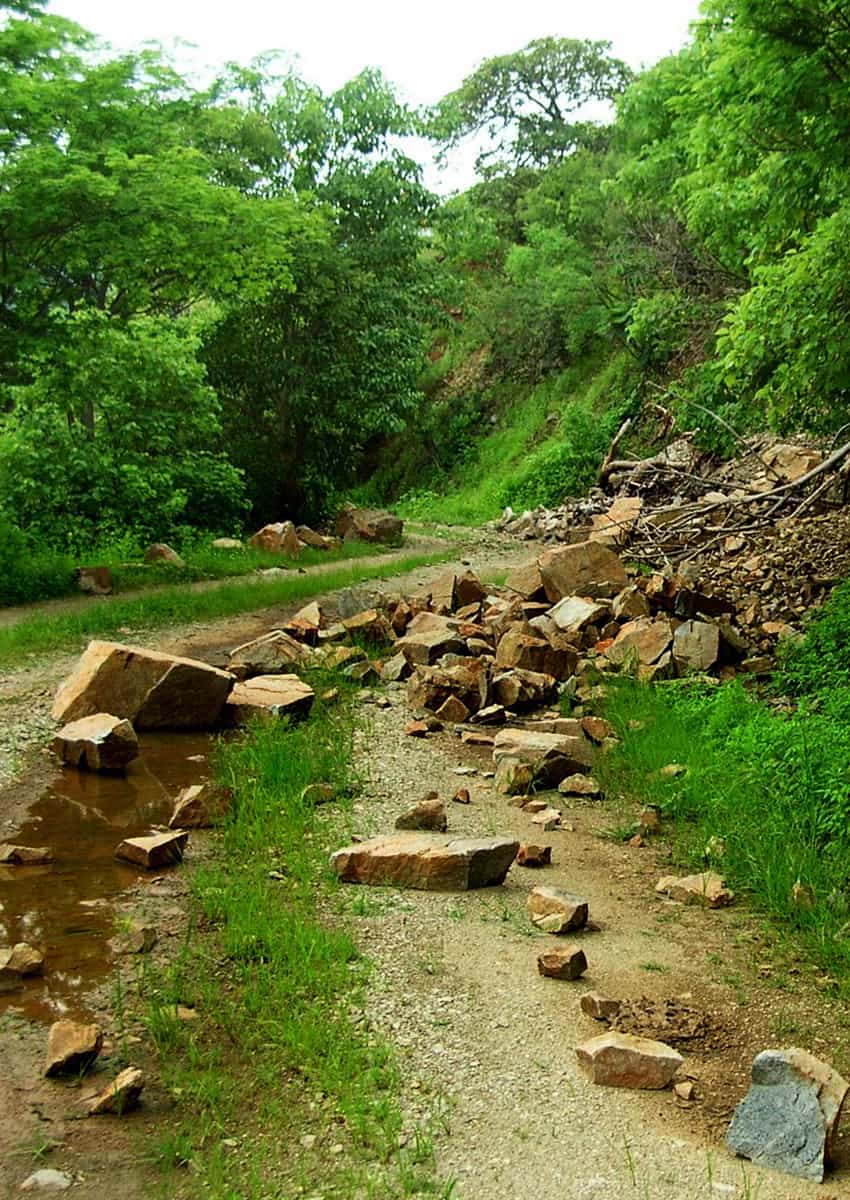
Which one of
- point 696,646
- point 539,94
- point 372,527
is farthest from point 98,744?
point 539,94

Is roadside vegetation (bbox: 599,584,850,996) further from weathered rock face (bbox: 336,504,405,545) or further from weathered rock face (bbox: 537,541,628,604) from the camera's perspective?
weathered rock face (bbox: 336,504,405,545)

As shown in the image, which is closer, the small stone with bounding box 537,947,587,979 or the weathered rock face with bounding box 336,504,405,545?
the small stone with bounding box 537,947,587,979

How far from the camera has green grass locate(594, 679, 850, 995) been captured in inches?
193

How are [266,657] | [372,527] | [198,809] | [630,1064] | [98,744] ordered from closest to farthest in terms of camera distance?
1. [630,1064]
2. [198,809]
3. [98,744]
4. [266,657]
5. [372,527]

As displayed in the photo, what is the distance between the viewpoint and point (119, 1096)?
334cm

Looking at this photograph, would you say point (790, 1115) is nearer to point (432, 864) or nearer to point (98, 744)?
point (432, 864)

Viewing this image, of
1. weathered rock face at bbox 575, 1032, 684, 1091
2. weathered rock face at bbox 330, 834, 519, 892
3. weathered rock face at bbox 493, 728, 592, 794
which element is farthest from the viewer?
weathered rock face at bbox 493, 728, 592, 794

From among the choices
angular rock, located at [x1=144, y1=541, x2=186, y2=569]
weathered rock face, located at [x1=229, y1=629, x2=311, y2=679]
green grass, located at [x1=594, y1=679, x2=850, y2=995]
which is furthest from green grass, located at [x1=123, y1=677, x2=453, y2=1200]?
angular rock, located at [x1=144, y1=541, x2=186, y2=569]

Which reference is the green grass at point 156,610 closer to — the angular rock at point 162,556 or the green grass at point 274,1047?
the angular rock at point 162,556

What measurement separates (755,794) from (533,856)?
1.42 m

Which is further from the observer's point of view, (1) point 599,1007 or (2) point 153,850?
(2) point 153,850

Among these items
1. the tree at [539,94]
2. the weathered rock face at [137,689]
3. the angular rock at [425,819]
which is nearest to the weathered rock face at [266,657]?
the weathered rock face at [137,689]

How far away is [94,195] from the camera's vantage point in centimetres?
1032

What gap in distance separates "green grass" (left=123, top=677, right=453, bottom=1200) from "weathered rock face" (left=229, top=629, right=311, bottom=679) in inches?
139
